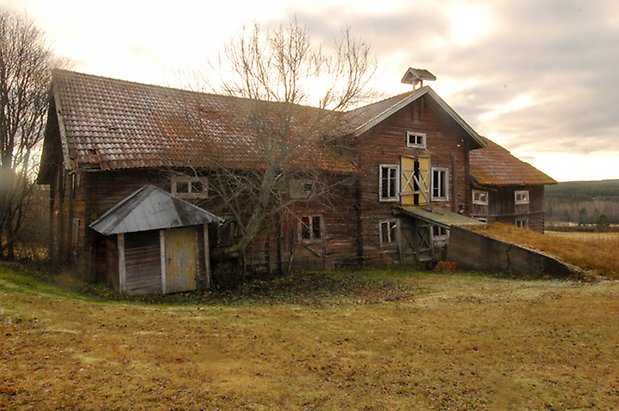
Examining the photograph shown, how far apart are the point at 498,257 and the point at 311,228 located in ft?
26.6

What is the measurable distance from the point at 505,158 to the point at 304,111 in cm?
2036

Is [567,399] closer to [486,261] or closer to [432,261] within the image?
[486,261]

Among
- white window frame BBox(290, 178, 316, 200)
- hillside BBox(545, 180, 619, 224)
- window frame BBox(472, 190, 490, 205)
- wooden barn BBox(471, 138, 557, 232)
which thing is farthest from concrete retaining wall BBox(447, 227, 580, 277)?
hillside BBox(545, 180, 619, 224)

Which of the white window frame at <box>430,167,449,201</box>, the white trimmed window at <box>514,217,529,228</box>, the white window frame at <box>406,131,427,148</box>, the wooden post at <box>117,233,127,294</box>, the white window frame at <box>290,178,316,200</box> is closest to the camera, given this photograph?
the wooden post at <box>117,233,127,294</box>

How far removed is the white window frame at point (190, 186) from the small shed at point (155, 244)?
1.14 meters

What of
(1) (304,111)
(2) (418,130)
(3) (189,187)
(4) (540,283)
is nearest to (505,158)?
(2) (418,130)

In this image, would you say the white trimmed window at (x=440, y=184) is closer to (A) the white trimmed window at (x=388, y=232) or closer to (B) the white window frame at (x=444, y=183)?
(B) the white window frame at (x=444, y=183)

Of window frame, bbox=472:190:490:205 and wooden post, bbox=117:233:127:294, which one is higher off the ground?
window frame, bbox=472:190:490:205

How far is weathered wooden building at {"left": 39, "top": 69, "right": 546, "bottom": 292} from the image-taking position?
1466cm

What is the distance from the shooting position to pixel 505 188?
28.6m

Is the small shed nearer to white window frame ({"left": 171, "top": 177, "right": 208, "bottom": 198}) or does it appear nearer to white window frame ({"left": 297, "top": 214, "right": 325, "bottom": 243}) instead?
white window frame ({"left": 171, "top": 177, "right": 208, "bottom": 198})

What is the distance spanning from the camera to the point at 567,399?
5.79 m

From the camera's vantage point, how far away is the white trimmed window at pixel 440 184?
77.0 feet

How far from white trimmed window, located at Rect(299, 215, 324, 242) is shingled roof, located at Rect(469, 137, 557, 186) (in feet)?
40.6
